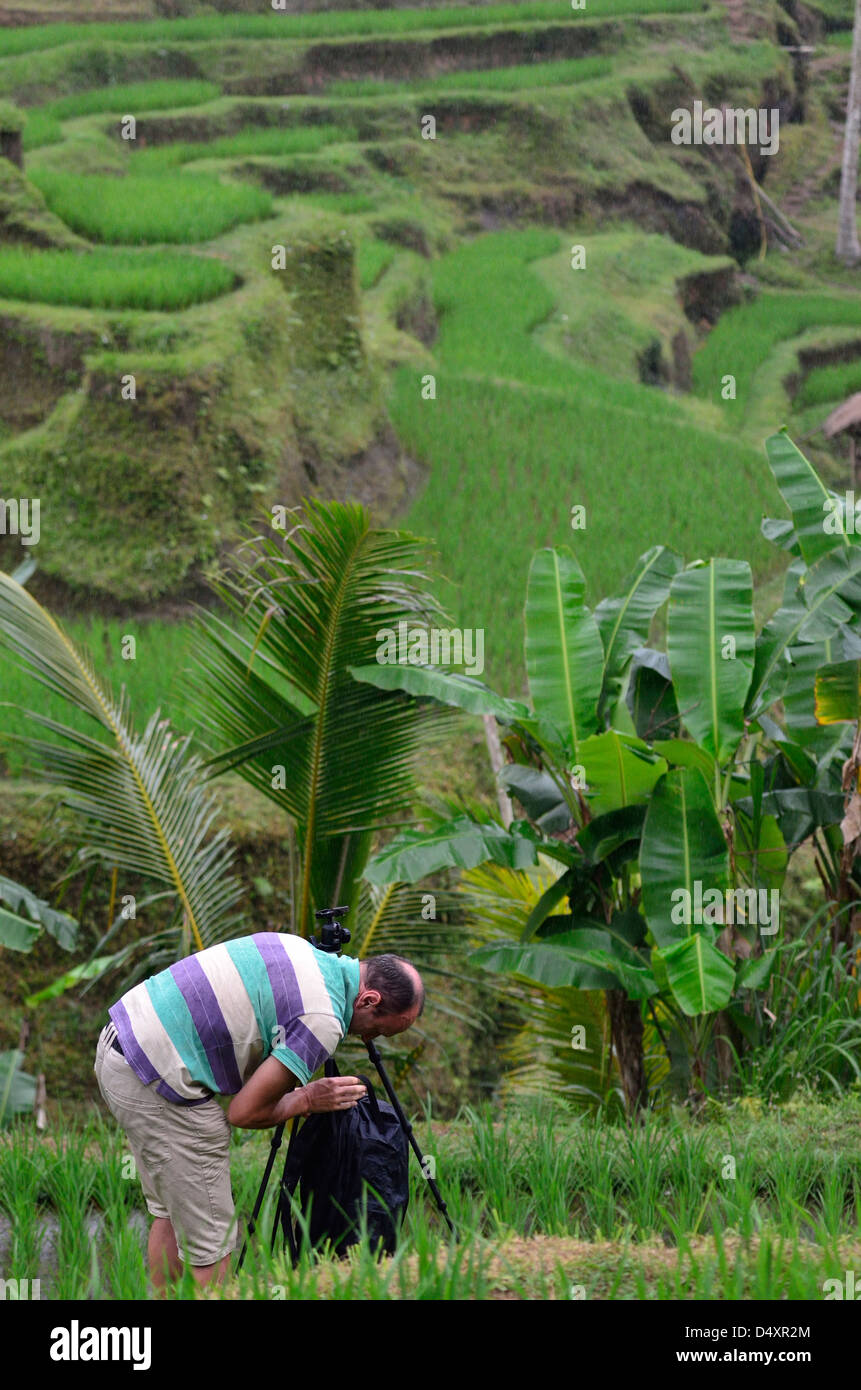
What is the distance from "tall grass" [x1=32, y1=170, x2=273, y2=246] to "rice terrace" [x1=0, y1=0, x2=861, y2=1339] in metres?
0.05

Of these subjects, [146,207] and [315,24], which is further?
[315,24]

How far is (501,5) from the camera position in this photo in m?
17.9

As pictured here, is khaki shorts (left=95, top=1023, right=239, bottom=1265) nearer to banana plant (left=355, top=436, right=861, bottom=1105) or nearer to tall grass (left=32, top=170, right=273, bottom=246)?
banana plant (left=355, top=436, right=861, bottom=1105)

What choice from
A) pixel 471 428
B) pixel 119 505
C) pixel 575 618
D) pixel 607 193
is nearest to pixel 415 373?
pixel 471 428

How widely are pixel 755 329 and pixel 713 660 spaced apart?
36.6 ft

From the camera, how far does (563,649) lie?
563 centimetres

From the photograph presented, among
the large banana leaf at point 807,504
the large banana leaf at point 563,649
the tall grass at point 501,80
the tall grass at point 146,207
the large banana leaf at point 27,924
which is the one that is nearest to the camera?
the large banana leaf at point 27,924

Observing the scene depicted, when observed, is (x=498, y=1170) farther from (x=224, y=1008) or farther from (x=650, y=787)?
(x=650, y=787)

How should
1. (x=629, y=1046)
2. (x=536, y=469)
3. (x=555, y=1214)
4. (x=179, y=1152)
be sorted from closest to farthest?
(x=179, y=1152)
(x=555, y=1214)
(x=629, y=1046)
(x=536, y=469)

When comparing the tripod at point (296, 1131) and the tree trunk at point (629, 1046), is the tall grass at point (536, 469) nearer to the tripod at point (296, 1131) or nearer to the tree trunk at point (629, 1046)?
the tree trunk at point (629, 1046)

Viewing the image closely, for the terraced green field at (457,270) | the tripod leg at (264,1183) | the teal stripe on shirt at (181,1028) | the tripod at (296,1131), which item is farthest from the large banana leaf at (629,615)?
the teal stripe on shirt at (181,1028)

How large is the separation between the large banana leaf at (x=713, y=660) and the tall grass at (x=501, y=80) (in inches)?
495

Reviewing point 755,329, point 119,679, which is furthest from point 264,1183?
point 755,329

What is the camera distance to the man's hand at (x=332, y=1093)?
3.10 meters
